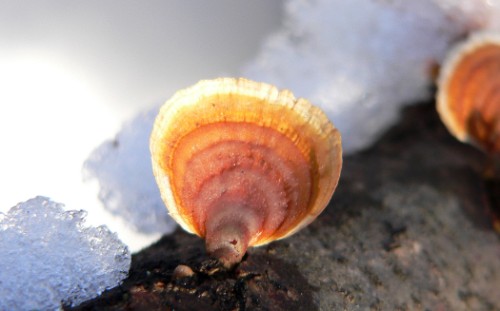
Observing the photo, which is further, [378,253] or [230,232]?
[378,253]

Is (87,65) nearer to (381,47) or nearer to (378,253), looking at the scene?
(381,47)

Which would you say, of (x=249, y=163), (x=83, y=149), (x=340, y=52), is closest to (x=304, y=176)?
(x=249, y=163)

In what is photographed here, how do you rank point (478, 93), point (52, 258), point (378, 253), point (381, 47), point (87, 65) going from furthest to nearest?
1. point (87, 65)
2. point (381, 47)
3. point (478, 93)
4. point (378, 253)
5. point (52, 258)

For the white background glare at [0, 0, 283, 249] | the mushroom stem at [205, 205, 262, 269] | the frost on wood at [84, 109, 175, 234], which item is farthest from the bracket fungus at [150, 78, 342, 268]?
the white background glare at [0, 0, 283, 249]

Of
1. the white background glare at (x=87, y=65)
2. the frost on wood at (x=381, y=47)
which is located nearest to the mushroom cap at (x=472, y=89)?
the frost on wood at (x=381, y=47)

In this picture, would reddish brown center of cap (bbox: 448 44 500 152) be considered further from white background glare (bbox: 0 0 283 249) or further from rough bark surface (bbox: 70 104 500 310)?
white background glare (bbox: 0 0 283 249)

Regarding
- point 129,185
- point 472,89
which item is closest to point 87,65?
point 129,185
